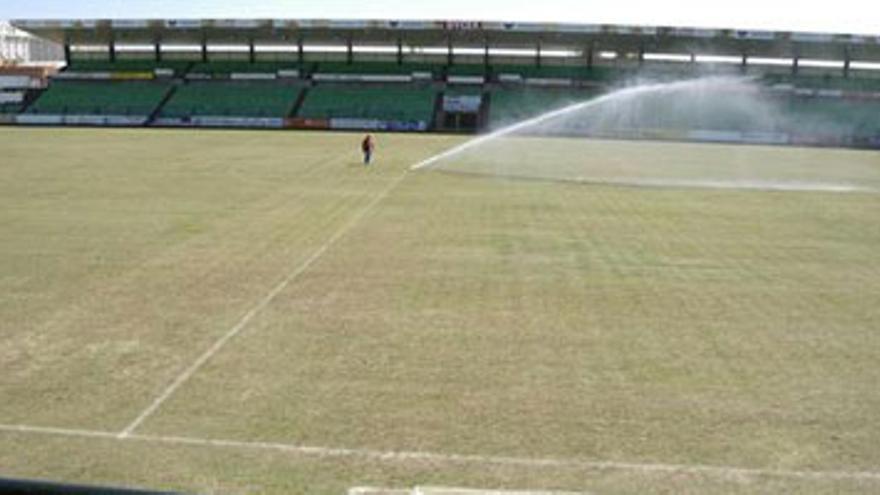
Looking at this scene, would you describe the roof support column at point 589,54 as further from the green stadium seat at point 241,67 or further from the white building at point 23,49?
the white building at point 23,49

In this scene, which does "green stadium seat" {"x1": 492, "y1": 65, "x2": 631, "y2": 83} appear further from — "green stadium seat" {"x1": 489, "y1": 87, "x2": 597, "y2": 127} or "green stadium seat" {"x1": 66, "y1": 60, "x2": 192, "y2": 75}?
"green stadium seat" {"x1": 66, "y1": 60, "x2": 192, "y2": 75}

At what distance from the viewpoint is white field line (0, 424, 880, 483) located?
8094mm

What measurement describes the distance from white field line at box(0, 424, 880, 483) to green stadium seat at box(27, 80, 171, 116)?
242ft

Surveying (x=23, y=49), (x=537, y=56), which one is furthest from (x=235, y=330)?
(x=23, y=49)

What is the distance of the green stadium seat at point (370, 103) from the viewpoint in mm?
76125

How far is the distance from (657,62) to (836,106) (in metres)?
16.4

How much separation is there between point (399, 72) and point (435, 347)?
247 feet

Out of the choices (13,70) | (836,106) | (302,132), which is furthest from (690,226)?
(13,70)

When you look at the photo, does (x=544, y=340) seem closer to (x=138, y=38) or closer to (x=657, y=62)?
(x=657, y=62)

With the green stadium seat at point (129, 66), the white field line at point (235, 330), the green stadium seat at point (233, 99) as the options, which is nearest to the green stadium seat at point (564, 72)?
the green stadium seat at point (233, 99)

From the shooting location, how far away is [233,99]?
261 feet

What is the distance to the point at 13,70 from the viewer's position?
9362 centimetres

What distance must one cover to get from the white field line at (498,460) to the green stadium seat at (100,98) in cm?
7389

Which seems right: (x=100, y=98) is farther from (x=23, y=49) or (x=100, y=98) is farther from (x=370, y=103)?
(x=23, y=49)
